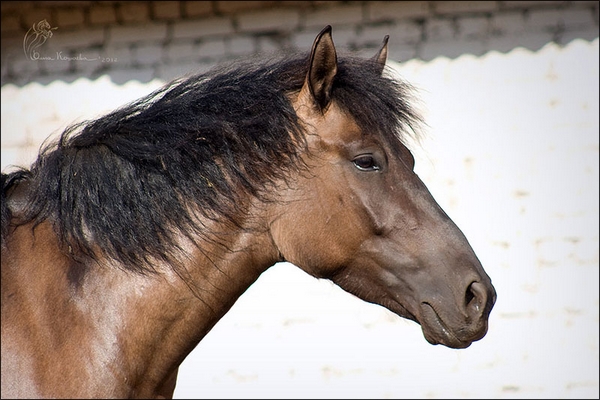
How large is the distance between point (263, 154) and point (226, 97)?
0.79 feet

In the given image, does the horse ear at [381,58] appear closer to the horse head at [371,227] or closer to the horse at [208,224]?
the horse at [208,224]

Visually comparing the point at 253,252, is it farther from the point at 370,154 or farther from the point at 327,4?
the point at 327,4

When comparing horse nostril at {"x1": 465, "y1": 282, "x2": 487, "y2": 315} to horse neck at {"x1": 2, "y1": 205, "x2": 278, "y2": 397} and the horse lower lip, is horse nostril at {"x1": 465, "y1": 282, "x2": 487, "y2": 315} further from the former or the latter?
horse neck at {"x1": 2, "y1": 205, "x2": 278, "y2": 397}

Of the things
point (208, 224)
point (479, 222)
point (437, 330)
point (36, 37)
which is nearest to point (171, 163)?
point (208, 224)

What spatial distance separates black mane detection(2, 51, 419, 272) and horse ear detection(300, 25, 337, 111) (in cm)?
6

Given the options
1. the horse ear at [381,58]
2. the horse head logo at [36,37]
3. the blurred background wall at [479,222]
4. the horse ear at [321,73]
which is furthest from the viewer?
the horse head logo at [36,37]

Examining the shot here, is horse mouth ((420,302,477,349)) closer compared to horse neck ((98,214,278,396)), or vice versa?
horse neck ((98,214,278,396))

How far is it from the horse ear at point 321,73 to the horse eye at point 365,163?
218mm

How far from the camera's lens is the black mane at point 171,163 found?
230 cm

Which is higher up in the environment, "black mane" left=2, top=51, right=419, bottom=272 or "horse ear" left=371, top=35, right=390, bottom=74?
"horse ear" left=371, top=35, right=390, bottom=74

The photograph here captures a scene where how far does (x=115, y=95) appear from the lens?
613 centimetres

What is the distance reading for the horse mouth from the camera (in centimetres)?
238

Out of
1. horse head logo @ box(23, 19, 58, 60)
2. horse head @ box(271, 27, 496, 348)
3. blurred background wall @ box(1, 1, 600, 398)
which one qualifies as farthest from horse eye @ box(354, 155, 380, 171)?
horse head logo @ box(23, 19, 58, 60)

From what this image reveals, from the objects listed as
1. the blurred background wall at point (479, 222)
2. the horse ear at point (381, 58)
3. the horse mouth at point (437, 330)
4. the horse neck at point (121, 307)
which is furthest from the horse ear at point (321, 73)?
the blurred background wall at point (479, 222)
